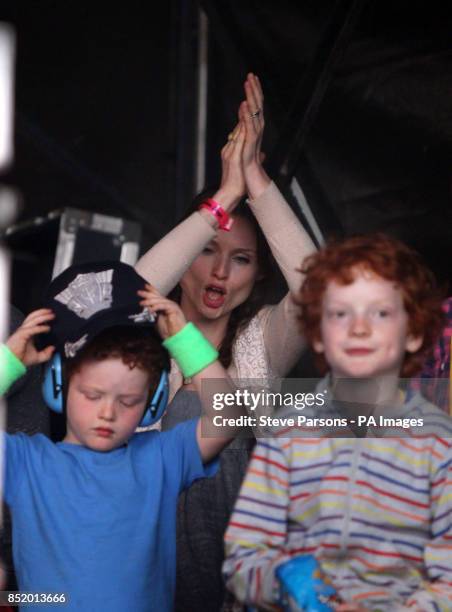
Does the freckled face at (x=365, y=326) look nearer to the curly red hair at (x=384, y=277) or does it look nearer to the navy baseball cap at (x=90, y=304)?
the curly red hair at (x=384, y=277)

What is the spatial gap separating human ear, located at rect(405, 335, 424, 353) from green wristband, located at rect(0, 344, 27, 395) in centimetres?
58

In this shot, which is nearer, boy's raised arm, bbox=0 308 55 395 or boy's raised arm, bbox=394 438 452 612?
boy's raised arm, bbox=394 438 452 612

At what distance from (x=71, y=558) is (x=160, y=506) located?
0.49ft

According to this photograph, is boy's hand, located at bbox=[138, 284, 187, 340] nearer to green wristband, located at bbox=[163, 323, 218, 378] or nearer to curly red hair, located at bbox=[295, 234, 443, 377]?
green wristband, located at bbox=[163, 323, 218, 378]

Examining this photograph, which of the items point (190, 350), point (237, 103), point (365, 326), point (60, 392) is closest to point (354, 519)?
point (365, 326)

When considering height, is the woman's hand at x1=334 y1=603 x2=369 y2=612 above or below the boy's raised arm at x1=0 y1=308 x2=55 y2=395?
below

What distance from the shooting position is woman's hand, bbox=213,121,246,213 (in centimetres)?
171

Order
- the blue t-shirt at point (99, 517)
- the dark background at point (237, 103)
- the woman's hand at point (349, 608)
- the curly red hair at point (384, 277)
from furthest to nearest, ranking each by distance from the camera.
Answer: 1. the dark background at point (237, 103)
2. the blue t-shirt at point (99, 517)
3. the curly red hair at point (384, 277)
4. the woman's hand at point (349, 608)

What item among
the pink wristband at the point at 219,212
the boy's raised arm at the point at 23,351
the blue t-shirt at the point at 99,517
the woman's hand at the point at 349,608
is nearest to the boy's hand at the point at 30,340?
the boy's raised arm at the point at 23,351

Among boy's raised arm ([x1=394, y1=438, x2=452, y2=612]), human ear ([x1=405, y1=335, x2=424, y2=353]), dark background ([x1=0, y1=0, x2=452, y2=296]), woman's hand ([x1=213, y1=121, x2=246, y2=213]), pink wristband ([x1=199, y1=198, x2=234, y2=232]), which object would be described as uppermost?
dark background ([x1=0, y1=0, x2=452, y2=296])

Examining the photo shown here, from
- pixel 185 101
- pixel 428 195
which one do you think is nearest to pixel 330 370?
pixel 428 195

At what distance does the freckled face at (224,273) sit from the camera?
6.01ft

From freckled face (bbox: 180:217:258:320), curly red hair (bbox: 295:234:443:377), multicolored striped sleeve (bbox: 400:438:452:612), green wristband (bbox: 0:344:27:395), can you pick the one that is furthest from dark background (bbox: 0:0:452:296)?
green wristband (bbox: 0:344:27:395)

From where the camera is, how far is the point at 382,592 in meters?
1.21
